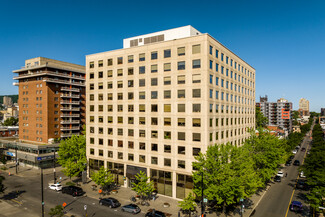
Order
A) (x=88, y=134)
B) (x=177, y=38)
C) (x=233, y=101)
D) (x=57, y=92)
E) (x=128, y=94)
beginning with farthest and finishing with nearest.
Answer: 1. (x=57, y=92)
2. (x=88, y=134)
3. (x=233, y=101)
4. (x=128, y=94)
5. (x=177, y=38)

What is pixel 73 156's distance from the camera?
52188mm

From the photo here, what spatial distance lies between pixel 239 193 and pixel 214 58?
2493 centimetres

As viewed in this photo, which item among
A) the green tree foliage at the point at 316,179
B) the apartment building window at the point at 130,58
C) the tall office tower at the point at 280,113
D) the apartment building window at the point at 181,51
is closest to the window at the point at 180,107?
the apartment building window at the point at 181,51

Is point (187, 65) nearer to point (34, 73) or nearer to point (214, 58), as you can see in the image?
point (214, 58)

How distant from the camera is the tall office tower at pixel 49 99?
2731 inches

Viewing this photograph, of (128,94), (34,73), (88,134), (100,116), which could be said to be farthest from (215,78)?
(34,73)

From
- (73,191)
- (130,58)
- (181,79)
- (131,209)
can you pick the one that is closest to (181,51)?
(181,79)

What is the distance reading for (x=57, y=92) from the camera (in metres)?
72.3

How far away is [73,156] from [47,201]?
13.8 meters

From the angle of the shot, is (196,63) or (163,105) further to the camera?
(163,105)

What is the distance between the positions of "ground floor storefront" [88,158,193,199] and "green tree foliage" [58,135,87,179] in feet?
20.7

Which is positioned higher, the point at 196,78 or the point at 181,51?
the point at 181,51

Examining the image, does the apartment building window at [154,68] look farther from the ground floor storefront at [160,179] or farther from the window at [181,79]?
the ground floor storefront at [160,179]

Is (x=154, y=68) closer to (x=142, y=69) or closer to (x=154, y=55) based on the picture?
(x=154, y=55)
